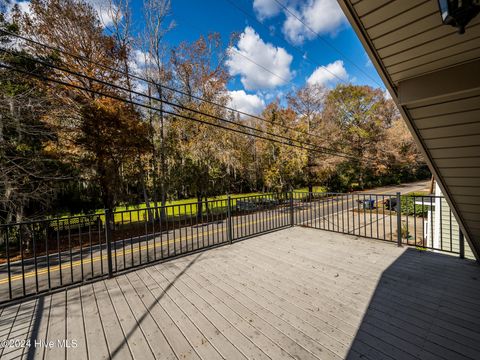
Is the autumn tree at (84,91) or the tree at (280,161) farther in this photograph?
the tree at (280,161)

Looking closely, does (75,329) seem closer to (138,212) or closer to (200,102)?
(138,212)

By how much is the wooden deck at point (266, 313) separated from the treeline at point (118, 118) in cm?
255

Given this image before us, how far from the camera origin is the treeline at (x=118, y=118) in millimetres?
6074

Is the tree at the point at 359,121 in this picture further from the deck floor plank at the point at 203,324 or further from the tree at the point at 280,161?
the deck floor plank at the point at 203,324

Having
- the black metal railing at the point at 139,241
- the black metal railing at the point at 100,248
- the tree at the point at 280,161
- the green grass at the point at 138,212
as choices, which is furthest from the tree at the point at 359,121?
the black metal railing at the point at 100,248

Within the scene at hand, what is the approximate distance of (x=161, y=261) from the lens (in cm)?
366

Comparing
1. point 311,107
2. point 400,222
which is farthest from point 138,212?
point 311,107

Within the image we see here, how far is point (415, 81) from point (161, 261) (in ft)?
13.2

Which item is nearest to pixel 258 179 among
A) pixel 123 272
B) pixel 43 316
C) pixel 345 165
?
pixel 345 165

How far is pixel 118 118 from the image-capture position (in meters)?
7.27

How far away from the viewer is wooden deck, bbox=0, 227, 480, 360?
1.75 meters

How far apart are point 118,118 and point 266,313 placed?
7501 mm

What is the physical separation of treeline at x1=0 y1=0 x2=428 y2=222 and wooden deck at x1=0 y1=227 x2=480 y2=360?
2.55m

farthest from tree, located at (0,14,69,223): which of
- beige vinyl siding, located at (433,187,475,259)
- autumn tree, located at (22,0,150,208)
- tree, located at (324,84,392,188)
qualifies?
tree, located at (324,84,392,188)
